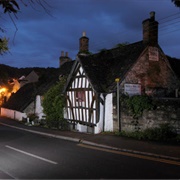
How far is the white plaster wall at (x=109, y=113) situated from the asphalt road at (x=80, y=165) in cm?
576

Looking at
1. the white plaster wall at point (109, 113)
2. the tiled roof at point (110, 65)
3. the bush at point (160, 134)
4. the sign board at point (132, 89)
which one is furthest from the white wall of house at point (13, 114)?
the bush at point (160, 134)

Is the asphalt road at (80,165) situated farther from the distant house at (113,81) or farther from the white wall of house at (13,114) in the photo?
the white wall of house at (13,114)

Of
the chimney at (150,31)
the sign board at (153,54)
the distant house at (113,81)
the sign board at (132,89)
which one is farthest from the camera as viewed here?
the sign board at (153,54)

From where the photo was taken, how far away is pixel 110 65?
20.9 m

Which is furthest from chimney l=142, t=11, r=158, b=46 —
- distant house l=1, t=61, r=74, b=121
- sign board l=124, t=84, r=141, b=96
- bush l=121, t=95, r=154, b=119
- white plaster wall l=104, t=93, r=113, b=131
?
distant house l=1, t=61, r=74, b=121

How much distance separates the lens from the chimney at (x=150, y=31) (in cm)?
1883

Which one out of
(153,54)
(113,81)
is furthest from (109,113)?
(153,54)

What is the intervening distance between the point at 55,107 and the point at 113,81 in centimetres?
682

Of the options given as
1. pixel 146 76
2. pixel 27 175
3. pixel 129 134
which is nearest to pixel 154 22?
pixel 146 76

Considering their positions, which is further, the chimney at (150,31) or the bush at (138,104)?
the chimney at (150,31)

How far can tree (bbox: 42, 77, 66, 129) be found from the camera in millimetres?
21950

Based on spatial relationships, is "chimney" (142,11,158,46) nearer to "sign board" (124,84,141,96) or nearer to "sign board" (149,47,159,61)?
"sign board" (149,47,159,61)

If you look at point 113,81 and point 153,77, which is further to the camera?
point 153,77

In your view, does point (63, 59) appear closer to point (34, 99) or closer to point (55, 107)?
point (34, 99)
